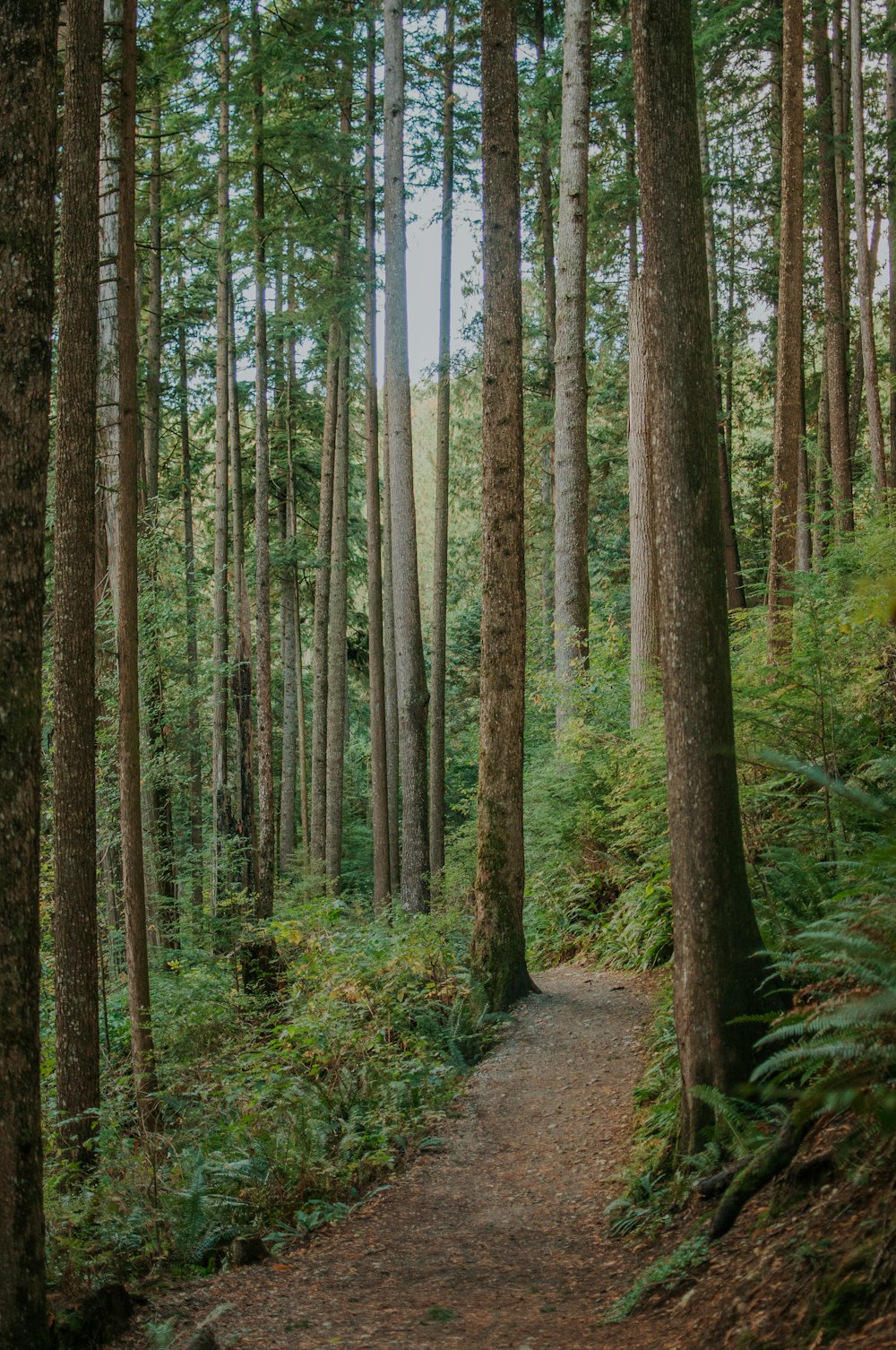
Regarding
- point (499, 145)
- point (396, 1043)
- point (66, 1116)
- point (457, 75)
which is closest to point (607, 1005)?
point (396, 1043)

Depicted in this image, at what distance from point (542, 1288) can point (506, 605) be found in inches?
220

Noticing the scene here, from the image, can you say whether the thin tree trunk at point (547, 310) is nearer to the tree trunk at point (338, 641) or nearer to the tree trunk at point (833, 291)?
the tree trunk at point (338, 641)

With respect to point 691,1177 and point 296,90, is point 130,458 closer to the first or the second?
point 691,1177

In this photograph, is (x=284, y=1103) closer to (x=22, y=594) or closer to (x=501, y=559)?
(x=22, y=594)

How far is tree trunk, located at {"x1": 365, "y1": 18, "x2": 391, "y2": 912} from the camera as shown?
60.3 feet

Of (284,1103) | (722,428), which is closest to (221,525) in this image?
(722,428)

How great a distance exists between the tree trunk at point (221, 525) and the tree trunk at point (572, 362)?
25.1ft

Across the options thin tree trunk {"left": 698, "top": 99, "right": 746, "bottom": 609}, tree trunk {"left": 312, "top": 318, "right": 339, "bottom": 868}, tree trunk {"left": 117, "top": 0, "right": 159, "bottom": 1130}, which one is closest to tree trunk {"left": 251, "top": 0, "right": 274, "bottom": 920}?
tree trunk {"left": 312, "top": 318, "right": 339, "bottom": 868}

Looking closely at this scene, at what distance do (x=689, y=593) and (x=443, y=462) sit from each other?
1452cm

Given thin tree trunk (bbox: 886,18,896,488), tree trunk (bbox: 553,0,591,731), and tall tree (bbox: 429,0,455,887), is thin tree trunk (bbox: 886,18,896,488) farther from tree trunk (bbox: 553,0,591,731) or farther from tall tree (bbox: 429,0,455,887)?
tall tree (bbox: 429,0,455,887)

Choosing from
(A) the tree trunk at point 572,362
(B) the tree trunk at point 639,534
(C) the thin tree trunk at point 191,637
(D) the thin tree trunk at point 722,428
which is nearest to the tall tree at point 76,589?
(B) the tree trunk at point 639,534

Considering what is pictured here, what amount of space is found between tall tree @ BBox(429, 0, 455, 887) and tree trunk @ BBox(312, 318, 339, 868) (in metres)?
3.04

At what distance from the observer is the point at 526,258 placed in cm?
2362

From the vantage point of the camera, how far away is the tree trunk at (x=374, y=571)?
18375 millimetres
